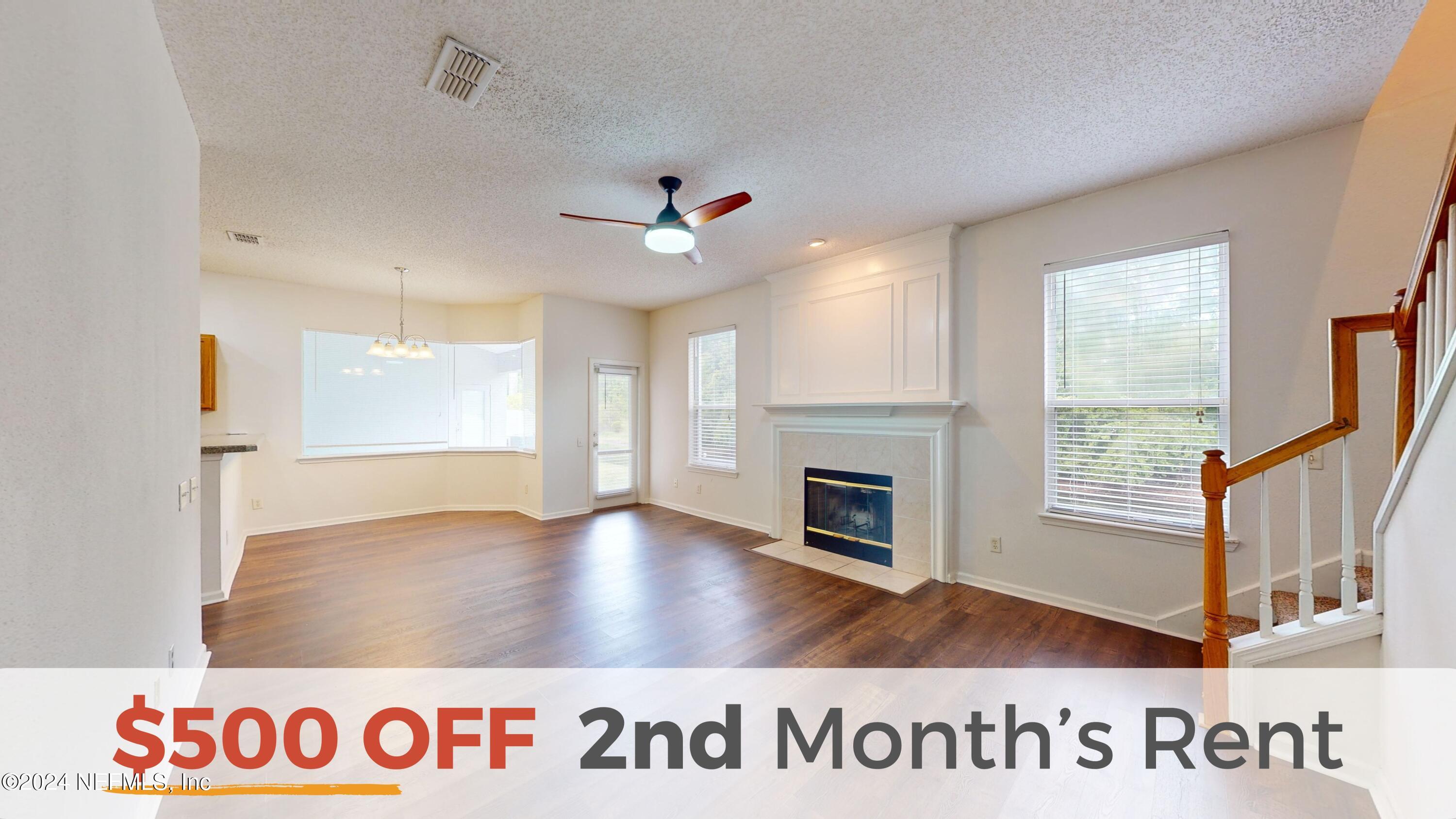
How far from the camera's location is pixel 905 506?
427cm

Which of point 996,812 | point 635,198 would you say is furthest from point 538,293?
point 996,812

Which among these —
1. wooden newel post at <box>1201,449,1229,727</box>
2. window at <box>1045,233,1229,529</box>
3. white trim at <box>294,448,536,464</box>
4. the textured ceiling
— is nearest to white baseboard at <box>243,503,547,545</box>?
white trim at <box>294,448,536,464</box>

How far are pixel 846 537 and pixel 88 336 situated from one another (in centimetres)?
460

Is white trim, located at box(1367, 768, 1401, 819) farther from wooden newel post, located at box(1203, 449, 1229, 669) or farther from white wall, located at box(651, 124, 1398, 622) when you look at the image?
white wall, located at box(651, 124, 1398, 622)

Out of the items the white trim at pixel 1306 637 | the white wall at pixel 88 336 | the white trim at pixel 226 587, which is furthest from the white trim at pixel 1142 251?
the white trim at pixel 226 587

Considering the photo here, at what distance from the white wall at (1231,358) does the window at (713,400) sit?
268 centimetres

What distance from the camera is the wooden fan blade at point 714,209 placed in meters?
2.72

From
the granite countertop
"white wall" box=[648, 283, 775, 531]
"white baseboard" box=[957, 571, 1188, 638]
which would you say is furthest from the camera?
"white wall" box=[648, 283, 775, 531]

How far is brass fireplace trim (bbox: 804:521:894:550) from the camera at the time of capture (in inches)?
176

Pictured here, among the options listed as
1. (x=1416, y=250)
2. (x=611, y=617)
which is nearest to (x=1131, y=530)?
(x=1416, y=250)

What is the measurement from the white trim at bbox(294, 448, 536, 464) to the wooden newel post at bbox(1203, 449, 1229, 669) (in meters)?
6.04

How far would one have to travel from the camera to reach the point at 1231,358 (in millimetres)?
2852

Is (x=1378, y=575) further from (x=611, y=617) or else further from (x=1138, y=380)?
(x=611, y=617)

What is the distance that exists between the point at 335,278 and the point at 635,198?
13.2 feet
